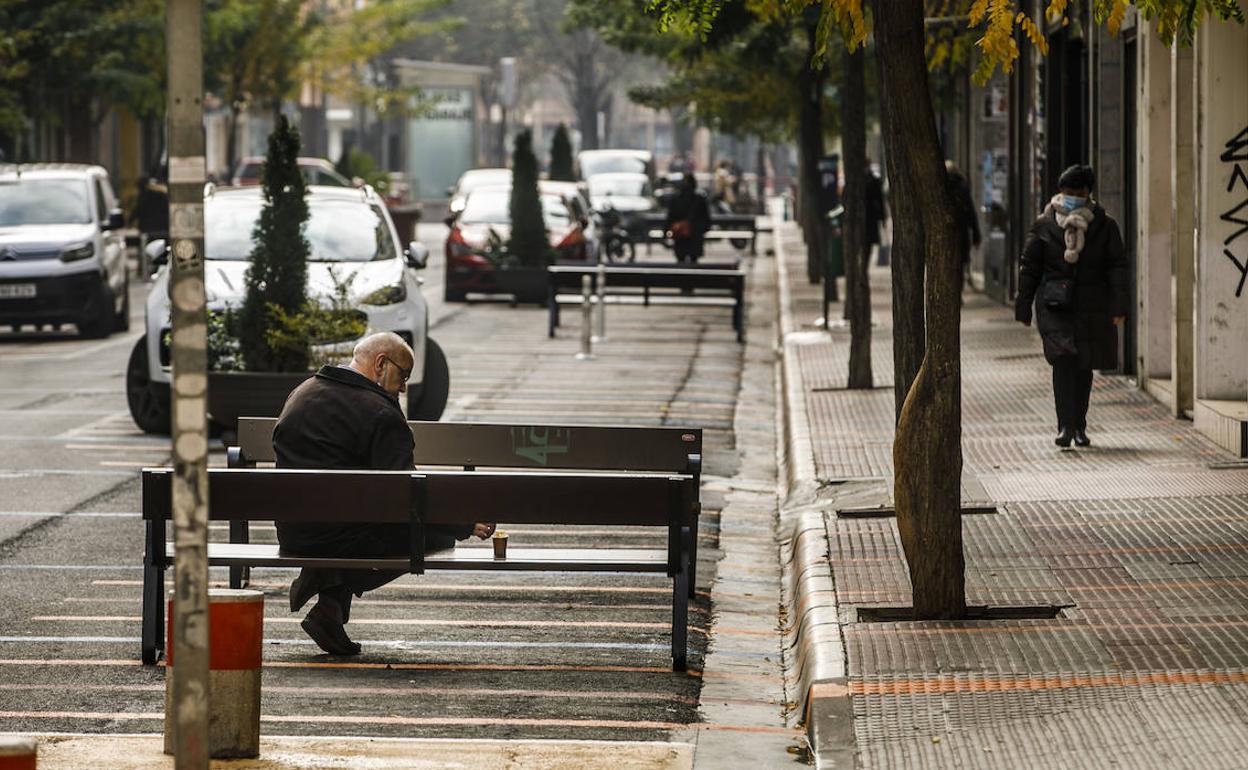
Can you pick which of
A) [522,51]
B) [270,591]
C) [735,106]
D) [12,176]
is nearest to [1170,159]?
[270,591]

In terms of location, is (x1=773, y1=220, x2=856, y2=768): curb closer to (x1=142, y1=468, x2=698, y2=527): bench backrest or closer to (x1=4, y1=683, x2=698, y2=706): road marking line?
(x1=4, y1=683, x2=698, y2=706): road marking line

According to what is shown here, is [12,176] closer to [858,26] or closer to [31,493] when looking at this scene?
[31,493]

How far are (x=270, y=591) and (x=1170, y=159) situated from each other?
8.86 meters

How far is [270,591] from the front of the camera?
9.95 meters

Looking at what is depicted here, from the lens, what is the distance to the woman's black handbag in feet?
43.3

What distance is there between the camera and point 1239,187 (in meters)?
14.0

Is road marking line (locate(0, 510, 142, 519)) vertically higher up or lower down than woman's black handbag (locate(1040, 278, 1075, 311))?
lower down

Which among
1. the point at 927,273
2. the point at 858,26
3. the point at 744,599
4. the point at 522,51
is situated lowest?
the point at 744,599

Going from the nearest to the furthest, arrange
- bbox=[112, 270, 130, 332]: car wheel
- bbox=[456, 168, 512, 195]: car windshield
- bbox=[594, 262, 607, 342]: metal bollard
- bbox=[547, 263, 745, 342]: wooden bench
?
bbox=[594, 262, 607, 342]: metal bollard
bbox=[547, 263, 745, 342]: wooden bench
bbox=[112, 270, 130, 332]: car wheel
bbox=[456, 168, 512, 195]: car windshield

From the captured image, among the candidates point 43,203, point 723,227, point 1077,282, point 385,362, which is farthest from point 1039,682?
point 723,227

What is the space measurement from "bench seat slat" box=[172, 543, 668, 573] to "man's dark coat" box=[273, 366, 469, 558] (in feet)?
0.35

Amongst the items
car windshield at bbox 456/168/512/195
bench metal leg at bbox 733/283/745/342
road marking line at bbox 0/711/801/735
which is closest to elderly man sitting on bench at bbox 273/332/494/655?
road marking line at bbox 0/711/801/735

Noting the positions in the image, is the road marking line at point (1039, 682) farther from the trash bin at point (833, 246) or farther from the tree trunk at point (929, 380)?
the trash bin at point (833, 246)

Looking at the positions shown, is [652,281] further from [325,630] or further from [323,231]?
[325,630]
